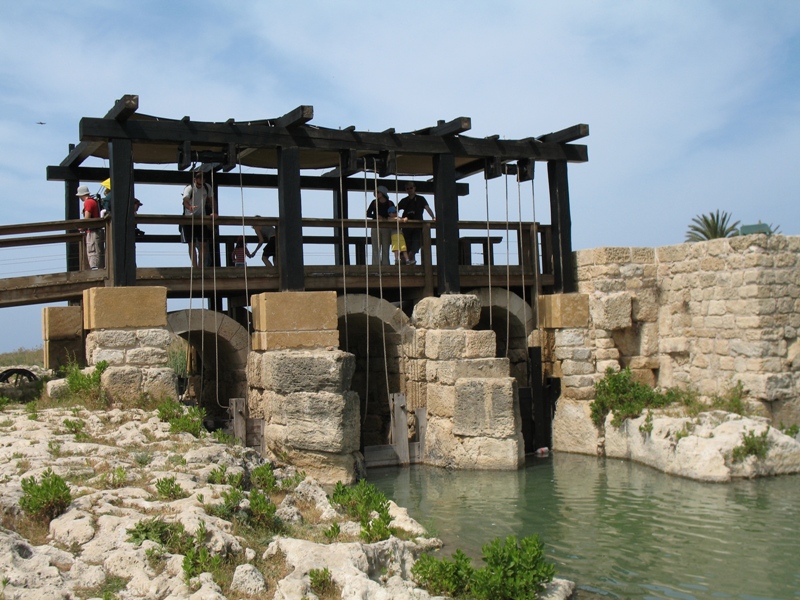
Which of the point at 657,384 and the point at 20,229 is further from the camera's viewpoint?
the point at 657,384

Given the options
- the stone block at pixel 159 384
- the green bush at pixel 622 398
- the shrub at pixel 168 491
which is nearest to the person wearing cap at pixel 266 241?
the stone block at pixel 159 384

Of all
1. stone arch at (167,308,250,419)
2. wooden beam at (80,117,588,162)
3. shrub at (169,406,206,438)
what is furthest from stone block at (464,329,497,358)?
shrub at (169,406,206,438)

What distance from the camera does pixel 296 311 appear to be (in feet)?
34.9

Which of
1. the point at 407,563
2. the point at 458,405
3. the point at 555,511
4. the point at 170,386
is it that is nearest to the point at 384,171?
the point at 458,405

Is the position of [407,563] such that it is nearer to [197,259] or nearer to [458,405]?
[458,405]

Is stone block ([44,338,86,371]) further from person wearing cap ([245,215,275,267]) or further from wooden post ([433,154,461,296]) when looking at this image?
wooden post ([433,154,461,296])

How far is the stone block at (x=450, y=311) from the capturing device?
11.7 metres

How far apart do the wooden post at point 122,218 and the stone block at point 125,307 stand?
0.39 m

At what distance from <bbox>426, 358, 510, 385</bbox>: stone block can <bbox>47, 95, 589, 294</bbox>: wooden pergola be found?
3.56 ft

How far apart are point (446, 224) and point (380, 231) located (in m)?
0.94

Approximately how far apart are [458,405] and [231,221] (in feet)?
11.9

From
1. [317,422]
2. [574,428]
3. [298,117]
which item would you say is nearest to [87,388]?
[317,422]

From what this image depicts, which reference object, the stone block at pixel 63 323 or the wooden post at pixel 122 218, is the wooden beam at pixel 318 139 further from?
the stone block at pixel 63 323

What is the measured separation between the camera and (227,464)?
752 centimetres
